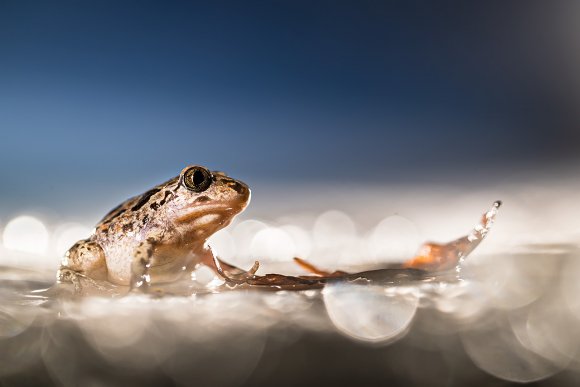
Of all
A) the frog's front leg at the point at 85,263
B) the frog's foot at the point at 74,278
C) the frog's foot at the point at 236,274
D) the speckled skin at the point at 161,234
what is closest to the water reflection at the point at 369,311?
the frog's foot at the point at 236,274

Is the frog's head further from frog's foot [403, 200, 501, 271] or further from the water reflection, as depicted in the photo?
frog's foot [403, 200, 501, 271]

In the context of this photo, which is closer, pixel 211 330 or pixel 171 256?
pixel 211 330

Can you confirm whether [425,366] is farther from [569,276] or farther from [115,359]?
[569,276]

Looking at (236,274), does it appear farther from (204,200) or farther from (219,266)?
(204,200)

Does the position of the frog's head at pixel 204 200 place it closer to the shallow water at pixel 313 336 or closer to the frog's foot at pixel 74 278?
the frog's foot at pixel 74 278

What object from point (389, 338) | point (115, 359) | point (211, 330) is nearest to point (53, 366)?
point (115, 359)

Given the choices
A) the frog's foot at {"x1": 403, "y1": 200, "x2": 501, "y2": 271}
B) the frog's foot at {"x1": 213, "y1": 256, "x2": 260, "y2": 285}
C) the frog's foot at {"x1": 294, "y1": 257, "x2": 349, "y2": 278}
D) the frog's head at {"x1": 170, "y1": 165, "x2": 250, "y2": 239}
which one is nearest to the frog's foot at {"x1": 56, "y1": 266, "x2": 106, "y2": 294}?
the frog's head at {"x1": 170, "y1": 165, "x2": 250, "y2": 239}

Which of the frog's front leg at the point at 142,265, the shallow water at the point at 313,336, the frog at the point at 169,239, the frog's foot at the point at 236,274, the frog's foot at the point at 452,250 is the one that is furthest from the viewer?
the frog at the point at 169,239
